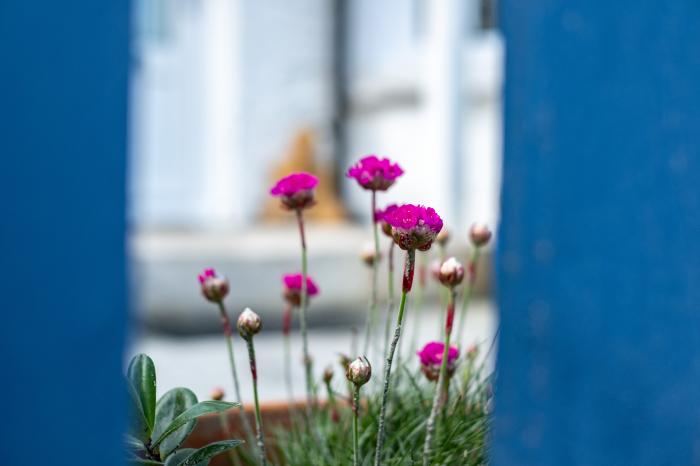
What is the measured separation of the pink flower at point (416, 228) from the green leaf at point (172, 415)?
290mm

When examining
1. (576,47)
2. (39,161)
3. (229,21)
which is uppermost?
(229,21)

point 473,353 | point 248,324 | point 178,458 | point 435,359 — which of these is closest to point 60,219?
point 248,324

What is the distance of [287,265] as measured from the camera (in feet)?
11.3

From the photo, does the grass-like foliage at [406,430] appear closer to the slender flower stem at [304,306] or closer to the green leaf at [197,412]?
the slender flower stem at [304,306]

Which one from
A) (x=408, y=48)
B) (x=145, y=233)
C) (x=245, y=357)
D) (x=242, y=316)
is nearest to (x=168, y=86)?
(x=145, y=233)

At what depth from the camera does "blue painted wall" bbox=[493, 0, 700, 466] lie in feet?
2.07

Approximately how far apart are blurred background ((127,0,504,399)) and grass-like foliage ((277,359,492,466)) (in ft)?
8.52

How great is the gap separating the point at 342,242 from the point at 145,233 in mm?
1579

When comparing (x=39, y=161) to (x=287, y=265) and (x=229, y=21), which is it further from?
(x=229, y=21)

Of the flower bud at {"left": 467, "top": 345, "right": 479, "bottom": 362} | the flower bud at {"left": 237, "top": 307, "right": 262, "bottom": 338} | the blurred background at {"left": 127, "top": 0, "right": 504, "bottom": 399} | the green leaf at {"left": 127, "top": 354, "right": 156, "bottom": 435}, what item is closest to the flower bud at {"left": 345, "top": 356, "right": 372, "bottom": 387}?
the flower bud at {"left": 237, "top": 307, "right": 262, "bottom": 338}

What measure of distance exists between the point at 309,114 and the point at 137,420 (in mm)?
5177

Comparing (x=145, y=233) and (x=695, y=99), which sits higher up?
(x=695, y=99)

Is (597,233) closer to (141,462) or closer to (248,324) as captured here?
(248,324)

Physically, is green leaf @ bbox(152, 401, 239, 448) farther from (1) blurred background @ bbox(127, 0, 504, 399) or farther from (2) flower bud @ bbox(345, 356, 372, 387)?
(1) blurred background @ bbox(127, 0, 504, 399)
